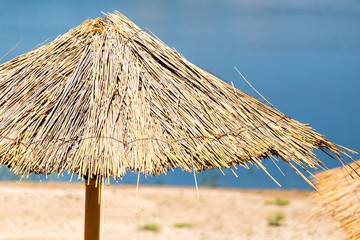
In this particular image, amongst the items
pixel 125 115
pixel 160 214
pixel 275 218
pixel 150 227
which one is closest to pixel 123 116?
pixel 125 115

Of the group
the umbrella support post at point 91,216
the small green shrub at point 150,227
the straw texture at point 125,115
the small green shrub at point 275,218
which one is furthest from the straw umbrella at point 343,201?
the small green shrub at point 150,227

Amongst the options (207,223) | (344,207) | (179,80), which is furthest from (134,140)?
(207,223)

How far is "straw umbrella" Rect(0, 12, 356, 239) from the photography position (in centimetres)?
342

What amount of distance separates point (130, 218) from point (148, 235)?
4.34ft

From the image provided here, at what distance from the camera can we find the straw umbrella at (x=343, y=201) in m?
5.07

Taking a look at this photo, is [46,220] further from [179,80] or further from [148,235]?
[179,80]

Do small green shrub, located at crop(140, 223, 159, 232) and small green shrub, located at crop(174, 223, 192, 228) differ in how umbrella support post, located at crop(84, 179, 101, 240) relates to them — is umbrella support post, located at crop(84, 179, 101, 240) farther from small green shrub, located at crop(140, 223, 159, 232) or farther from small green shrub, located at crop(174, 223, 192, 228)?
small green shrub, located at crop(174, 223, 192, 228)

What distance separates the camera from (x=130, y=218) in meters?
12.6

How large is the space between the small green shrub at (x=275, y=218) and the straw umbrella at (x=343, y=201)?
20.8 ft

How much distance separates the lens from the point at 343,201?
17.6 feet

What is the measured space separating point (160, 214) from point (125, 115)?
389 inches

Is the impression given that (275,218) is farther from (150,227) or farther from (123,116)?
(123,116)

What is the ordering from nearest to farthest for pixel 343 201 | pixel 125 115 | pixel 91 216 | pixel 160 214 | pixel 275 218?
pixel 125 115
pixel 91 216
pixel 343 201
pixel 275 218
pixel 160 214

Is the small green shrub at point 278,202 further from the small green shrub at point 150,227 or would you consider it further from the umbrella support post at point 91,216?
the umbrella support post at point 91,216
